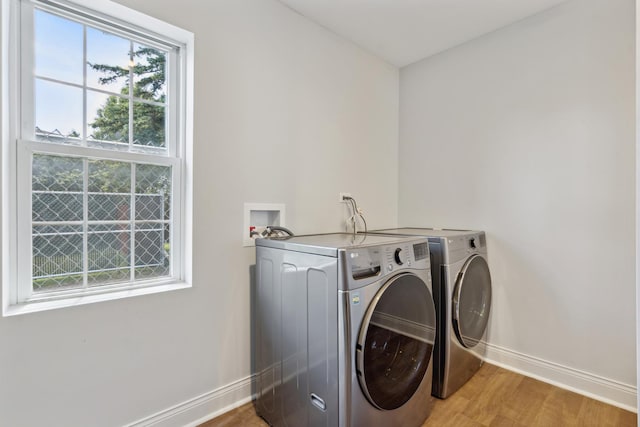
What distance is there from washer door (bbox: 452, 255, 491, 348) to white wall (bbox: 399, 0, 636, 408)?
17 centimetres

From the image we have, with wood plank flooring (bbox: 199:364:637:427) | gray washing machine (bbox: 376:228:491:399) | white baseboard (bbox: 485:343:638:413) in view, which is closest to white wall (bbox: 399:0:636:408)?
white baseboard (bbox: 485:343:638:413)

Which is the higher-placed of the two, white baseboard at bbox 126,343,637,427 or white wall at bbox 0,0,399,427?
white wall at bbox 0,0,399,427

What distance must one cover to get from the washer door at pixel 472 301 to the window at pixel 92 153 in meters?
1.57

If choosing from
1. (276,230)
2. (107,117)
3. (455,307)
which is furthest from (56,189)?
(455,307)

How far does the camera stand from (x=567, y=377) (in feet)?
6.45

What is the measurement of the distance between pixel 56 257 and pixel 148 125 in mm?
757

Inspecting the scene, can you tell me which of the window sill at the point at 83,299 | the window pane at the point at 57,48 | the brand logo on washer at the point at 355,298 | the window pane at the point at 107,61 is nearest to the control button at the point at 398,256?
the brand logo on washer at the point at 355,298

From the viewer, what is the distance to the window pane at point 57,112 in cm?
134

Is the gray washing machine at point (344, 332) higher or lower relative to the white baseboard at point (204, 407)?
higher

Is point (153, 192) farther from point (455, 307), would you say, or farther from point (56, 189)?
point (455, 307)

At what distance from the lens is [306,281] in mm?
1391

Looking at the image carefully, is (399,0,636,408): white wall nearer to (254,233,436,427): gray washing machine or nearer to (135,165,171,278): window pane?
(254,233,436,427): gray washing machine

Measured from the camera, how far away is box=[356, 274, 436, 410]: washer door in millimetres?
1282

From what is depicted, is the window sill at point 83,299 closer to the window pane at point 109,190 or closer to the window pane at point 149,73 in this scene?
the window pane at point 109,190
